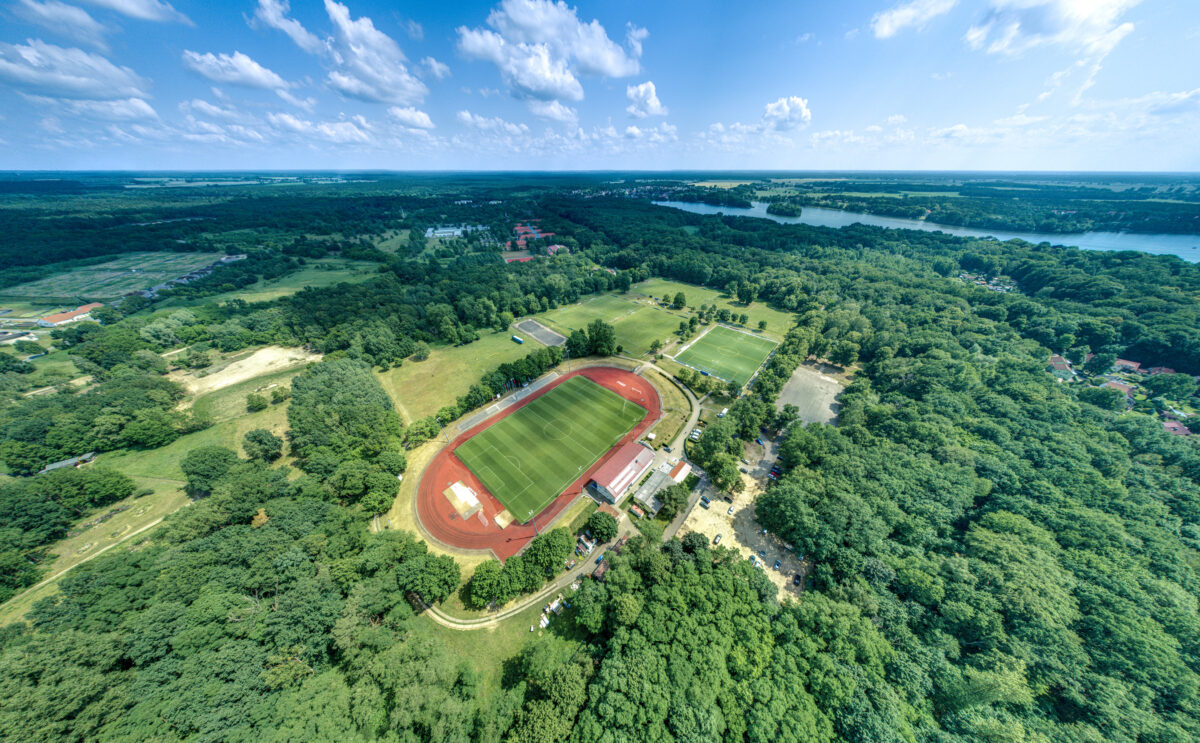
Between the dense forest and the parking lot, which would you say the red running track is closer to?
the dense forest

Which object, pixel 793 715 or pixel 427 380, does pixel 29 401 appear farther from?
pixel 793 715

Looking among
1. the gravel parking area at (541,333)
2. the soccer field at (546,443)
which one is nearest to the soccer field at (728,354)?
the soccer field at (546,443)

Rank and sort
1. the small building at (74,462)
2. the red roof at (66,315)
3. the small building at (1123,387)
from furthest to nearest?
the red roof at (66,315), the small building at (1123,387), the small building at (74,462)

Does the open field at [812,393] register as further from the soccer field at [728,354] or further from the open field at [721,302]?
the open field at [721,302]

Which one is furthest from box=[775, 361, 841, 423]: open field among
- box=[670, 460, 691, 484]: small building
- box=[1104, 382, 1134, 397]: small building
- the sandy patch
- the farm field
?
the sandy patch

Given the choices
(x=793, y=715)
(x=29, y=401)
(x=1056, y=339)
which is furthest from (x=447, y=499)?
(x=1056, y=339)

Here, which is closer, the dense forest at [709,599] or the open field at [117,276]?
the dense forest at [709,599]

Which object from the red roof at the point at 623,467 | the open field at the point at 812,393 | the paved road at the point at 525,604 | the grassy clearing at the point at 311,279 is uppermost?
the grassy clearing at the point at 311,279
